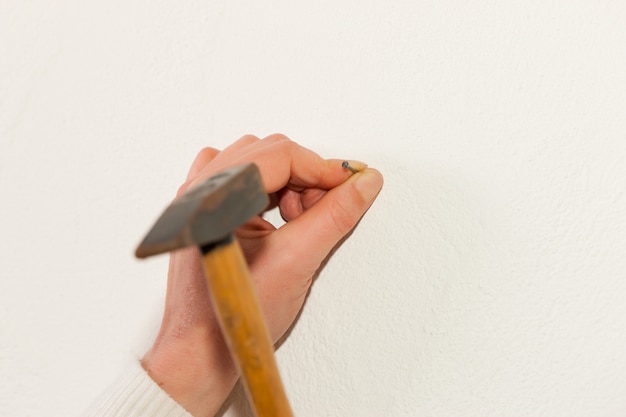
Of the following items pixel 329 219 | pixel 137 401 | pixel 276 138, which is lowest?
pixel 137 401

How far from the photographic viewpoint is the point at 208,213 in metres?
0.39

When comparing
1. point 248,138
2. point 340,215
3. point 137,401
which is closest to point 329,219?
point 340,215

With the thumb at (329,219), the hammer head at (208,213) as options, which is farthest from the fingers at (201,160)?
the hammer head at (208,213)

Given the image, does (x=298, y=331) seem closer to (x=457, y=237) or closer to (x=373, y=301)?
(x=373, y=301)

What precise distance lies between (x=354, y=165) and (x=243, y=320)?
37 centimetres

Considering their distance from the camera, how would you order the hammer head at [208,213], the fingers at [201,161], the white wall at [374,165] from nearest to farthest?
the hammer head at [208,213] → the white wall at [374,165] → the fingers at [201,161]

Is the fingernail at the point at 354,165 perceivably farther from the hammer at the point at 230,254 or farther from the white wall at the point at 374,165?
the hammer at the point at 230,254

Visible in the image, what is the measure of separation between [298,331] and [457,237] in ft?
0.75

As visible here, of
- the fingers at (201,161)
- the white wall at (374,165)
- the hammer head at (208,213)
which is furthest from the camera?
the fingers at (201,161)

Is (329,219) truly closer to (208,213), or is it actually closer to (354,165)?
(354,165)

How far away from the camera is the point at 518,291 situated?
69cm

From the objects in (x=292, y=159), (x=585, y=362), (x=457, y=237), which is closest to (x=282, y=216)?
(x=292, y=159)

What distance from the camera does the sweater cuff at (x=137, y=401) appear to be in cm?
70

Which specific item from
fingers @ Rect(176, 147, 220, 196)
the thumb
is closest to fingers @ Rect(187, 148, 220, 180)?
fingers @ Rect(176, 147, 220, 196)
